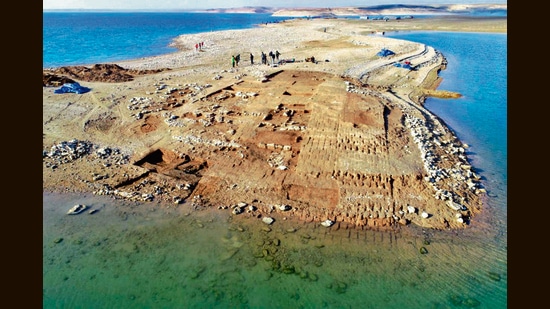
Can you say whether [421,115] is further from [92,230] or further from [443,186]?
[92,230]

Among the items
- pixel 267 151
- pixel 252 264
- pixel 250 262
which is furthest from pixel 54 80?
pixel 252 264

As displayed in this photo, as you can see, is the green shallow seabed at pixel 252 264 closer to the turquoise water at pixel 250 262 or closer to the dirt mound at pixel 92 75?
the turquoise water at pixel 250 262

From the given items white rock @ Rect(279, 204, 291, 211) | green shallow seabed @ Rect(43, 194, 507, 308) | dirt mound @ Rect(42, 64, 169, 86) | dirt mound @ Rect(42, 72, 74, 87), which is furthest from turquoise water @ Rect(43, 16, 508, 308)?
dirt mound @ Rect(42, 64, 169, 86)

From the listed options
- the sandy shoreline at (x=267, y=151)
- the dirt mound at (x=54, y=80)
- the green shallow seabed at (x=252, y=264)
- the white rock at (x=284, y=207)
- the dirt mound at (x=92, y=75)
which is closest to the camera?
the green shallow seabed at (x=252, y=264)

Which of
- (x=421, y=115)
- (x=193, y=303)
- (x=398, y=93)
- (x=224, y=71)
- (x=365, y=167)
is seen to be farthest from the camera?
(x=224, y=71)

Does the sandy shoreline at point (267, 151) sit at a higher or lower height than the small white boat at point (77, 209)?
higher

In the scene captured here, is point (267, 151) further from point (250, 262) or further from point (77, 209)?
point (77, 209)

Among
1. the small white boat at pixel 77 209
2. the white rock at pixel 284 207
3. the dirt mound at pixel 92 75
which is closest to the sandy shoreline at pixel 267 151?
the white rock at pixel 284 207

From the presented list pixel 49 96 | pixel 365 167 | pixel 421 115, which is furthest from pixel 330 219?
pixel 49 96
